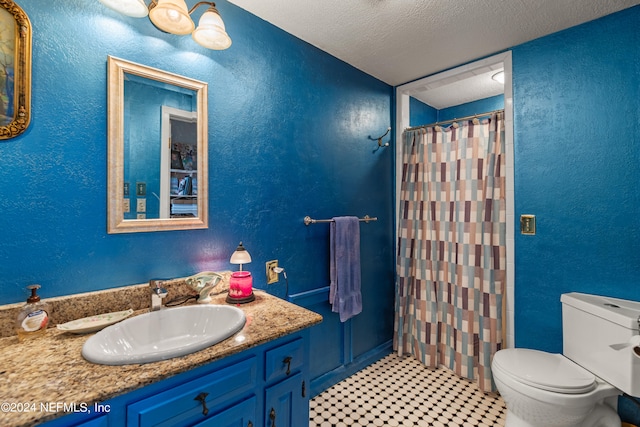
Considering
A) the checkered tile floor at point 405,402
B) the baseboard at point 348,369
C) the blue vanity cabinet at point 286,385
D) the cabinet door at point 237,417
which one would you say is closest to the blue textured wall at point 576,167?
the checkered tile floor at point 405,402

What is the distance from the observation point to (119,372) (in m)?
0.77

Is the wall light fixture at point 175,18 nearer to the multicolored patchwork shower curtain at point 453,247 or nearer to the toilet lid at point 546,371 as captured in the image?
the multicolored patchwork shower curtain at point 453,247

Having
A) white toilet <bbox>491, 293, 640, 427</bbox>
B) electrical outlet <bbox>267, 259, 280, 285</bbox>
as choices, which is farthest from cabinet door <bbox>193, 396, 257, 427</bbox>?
white toilet <bbox>491, 293, 640, 427</bbox>

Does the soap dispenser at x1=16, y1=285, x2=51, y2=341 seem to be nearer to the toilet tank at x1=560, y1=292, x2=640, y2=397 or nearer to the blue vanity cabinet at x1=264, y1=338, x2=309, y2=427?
the blue vanity cabinet at x1=264, y1=338, x2=309, y2=427

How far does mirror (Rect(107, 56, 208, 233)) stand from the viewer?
1195 millimetres

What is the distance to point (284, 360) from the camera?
108cm

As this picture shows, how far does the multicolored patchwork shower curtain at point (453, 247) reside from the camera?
2006 millimetres

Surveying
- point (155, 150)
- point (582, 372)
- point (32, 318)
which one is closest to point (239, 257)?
point (155, 150)

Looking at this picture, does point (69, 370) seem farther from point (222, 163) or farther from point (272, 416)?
point (222, 163)

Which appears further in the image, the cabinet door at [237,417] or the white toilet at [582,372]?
the white toilet at [582,372]

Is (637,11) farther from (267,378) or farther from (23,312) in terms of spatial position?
(23,312)

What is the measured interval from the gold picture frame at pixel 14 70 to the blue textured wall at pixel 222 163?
27 mm

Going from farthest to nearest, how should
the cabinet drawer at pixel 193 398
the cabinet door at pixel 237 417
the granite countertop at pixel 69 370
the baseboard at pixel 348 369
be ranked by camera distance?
1. the baseboard at pixel 348 369
2. the cabinet door at pixel 237 417
3. the cabinet drawer at pixel 193 398
4. the granite countertop at pixel 69 370

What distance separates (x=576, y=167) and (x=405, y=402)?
1.78 metres
